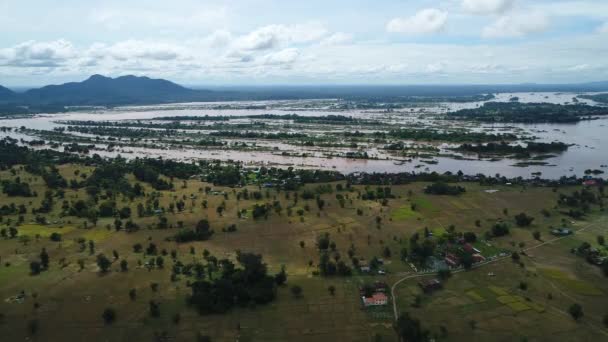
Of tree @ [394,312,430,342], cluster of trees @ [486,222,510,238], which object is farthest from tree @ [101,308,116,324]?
cluster of trees @ [486,222,510,238]

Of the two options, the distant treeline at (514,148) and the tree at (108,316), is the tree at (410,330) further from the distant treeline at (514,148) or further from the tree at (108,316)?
the distant treeline at (514,148)

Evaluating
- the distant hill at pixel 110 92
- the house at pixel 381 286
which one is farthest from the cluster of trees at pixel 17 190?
the distant hill at pixel 110 92

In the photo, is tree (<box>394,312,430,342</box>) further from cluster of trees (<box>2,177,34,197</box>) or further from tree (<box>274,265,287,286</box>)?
cluster of trees (<box>2,177,34,197</box>)

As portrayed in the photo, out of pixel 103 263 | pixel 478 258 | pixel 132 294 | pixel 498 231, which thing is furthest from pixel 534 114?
pixel 132 294

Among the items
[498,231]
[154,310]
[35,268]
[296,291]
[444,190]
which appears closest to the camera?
[154,310]

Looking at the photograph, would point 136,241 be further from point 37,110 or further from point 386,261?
point 37,110

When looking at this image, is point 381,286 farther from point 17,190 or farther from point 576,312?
point 17,190
